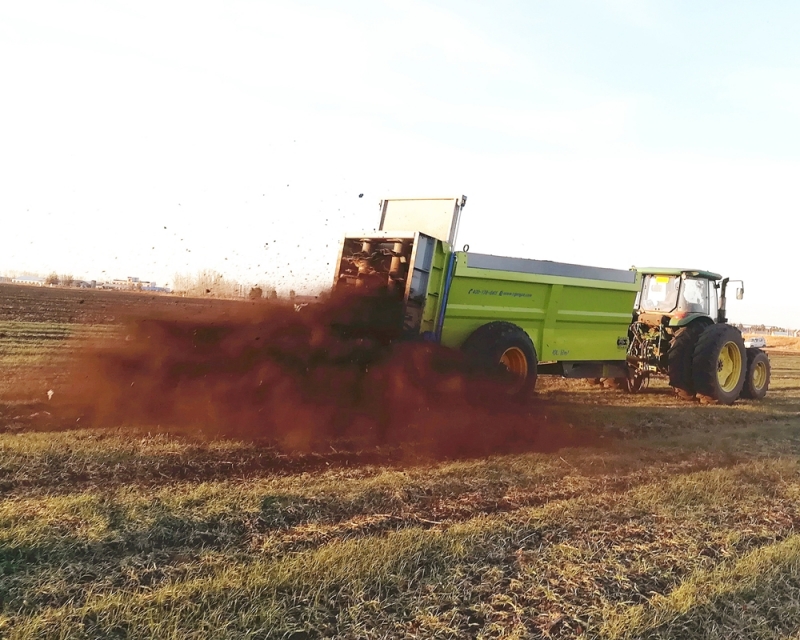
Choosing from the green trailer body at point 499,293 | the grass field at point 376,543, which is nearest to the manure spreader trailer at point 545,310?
the green trailer body at point 499,293

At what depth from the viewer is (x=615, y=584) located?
333 cm

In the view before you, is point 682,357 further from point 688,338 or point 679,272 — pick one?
point 679,272

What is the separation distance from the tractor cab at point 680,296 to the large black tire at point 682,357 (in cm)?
21

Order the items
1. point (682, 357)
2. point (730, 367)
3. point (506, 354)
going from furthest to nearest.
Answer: point (730, 367)
point (682, 357)
point (506, 354)

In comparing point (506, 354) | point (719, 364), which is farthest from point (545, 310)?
point (719, 364)

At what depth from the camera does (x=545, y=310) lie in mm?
8211

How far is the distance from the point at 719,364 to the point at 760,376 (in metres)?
1.80

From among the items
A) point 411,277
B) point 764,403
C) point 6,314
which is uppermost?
point 411,277

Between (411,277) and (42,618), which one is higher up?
(411,277)

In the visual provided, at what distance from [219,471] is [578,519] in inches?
101

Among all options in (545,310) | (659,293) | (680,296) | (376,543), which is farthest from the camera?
(659,293)

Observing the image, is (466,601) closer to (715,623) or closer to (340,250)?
(715,623)

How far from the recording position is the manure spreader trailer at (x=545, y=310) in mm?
7090

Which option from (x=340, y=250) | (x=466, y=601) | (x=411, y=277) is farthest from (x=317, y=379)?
(x=466, y=601)
